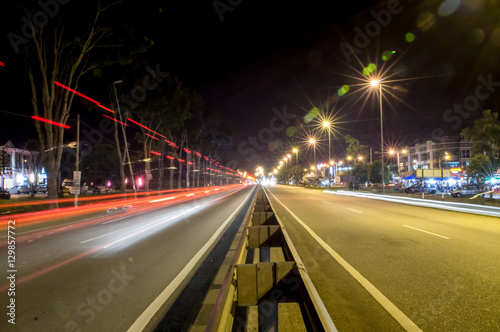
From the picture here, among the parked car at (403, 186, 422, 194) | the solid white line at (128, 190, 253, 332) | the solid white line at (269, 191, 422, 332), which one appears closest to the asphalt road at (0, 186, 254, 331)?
the solid white line at (128, 190, 253, 332)

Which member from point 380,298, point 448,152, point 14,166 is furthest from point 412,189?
point 14,166

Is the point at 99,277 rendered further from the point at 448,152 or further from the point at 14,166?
the point at 448,152

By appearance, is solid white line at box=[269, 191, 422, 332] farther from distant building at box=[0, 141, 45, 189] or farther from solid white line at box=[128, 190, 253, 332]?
distant building at box=[0, 141, 45, 189]

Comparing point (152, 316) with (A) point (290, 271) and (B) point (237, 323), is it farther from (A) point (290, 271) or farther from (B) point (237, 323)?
(A) point (290, 271)

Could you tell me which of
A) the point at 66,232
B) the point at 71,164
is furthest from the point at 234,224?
the point at 71,164

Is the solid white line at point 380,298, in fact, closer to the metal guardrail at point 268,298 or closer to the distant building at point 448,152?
the metal guardrail at point 268,298

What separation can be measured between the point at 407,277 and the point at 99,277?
238 inches

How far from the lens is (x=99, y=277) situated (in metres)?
5.96

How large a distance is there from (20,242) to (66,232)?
6.76ft

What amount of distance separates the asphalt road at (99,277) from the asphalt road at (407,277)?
2819 mm

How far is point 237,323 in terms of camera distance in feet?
13.3

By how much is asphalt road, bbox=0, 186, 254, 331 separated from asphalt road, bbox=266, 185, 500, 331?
111 inches

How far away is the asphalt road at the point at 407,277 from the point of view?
151 inches

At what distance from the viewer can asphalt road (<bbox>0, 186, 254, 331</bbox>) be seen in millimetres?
4160
